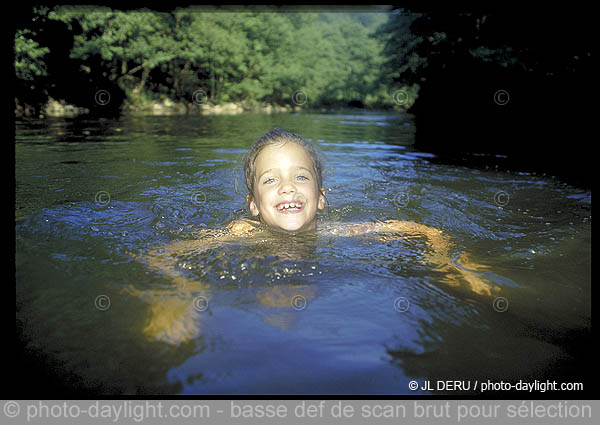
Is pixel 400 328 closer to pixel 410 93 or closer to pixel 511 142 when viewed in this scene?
pixel 511 142

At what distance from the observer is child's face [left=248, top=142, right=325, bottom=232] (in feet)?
9.74

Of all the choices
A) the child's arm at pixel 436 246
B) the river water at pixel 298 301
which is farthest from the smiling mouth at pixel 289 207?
the child's arm at pixel 436 246

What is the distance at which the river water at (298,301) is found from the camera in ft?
5.09

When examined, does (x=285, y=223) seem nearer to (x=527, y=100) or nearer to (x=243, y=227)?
(x=243, y=227)

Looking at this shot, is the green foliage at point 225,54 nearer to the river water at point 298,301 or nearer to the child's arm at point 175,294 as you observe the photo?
the river water at point 298,301

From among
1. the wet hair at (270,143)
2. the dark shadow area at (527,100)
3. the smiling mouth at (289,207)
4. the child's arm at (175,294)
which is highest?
the dark shadow area at (527,100)

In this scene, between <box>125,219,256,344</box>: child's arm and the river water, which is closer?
the river water

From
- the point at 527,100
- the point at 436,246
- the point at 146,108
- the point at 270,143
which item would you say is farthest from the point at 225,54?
the point at 436,246

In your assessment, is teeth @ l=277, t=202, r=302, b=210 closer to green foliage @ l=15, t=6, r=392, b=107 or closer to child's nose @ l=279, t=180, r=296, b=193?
child's nose @ l=279, t=180, r=296, b=193

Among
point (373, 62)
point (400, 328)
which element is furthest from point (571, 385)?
point (373, 62)

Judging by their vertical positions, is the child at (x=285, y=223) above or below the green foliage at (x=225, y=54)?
below

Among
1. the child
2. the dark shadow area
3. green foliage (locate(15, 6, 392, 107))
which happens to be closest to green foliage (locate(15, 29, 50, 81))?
green foliage (locate(15, 6, 392, 107))

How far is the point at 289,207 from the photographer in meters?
2.99

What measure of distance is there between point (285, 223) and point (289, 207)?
0.40 ft
